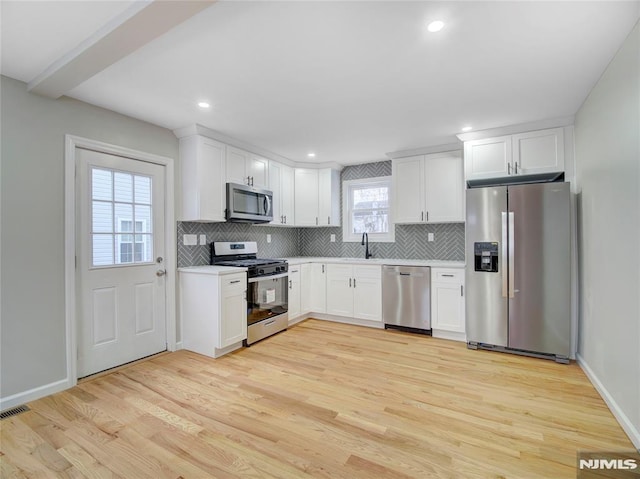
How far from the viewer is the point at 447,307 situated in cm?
370

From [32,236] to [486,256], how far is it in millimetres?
4086

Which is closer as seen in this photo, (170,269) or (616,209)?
(616,209)

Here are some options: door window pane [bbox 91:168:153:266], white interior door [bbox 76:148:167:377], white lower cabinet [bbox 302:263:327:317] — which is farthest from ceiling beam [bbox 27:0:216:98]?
white lower cabinet [bbox 302:263:327:317]

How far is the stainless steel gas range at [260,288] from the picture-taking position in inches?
139

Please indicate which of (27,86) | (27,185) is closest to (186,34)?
(27,86)

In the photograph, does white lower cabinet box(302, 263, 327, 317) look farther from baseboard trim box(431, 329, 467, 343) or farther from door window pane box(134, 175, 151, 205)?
door window pane box(134, 175, 151, 205)

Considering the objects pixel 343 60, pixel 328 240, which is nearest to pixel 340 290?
pixel 328 240

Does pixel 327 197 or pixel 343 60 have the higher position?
pixel 343 60

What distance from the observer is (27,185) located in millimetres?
2320

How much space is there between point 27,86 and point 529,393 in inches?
177

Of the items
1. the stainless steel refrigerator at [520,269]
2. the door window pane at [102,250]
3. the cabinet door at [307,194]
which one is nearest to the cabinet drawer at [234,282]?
the door window pane at [102,250]

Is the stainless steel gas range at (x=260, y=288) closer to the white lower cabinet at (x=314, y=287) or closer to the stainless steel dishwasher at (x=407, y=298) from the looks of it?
the white lower cabinet at (x=314, y=287)

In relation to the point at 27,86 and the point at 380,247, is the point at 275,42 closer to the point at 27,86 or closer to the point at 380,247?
the point at 27,86

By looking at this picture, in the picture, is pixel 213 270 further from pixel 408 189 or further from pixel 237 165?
pixel 408 189
